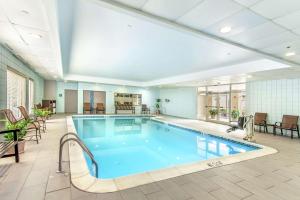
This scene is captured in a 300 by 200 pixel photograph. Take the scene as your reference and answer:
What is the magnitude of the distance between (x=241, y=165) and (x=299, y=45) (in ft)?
8.62

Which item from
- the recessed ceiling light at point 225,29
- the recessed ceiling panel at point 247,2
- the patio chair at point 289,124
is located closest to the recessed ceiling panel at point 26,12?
the recessed ceiling panel at point 247,2

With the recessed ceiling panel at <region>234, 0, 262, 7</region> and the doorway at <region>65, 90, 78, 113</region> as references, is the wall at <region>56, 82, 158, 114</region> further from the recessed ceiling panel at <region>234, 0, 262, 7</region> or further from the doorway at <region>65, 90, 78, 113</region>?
the recessed ceiling panel at <region>234, 0, 262, 7</region>

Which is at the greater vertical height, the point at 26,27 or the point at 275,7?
the point at 26,27

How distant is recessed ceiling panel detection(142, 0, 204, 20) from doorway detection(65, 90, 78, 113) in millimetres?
11843

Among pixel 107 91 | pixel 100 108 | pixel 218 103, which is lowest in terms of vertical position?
pixel 100 108

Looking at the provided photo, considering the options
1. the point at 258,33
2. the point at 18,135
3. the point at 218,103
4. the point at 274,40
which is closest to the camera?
the point at 258,33

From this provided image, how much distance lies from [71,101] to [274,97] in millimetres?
12630

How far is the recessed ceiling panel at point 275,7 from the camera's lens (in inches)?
76.3

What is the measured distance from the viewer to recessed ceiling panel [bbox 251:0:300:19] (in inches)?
76.3

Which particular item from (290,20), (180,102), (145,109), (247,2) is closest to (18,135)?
(247,2)

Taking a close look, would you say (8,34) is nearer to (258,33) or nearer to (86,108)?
(258,33)

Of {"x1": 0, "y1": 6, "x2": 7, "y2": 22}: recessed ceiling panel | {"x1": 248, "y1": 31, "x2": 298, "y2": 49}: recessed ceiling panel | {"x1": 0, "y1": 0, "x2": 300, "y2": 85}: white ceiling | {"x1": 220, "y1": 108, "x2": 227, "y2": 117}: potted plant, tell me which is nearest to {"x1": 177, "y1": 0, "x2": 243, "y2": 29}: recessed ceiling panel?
{"x1": 0, "y1": 0, "x2": 300, "y2": 85}: white ceiling

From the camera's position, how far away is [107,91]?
41.6 feet

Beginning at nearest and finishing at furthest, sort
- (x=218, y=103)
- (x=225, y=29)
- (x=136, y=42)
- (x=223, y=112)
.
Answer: (x=225, y=29) < (x=136, y=42) < (x=223, y=112) < (x=218, y=103)
